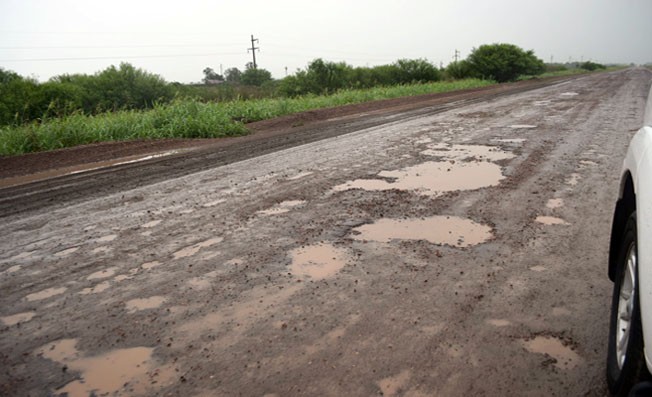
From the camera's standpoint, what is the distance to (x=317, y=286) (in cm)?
315

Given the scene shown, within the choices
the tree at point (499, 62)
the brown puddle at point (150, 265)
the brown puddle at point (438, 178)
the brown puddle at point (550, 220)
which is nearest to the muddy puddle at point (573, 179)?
the brown puddle at point (438, 178)

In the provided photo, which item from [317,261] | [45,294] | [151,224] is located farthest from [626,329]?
[151,224]

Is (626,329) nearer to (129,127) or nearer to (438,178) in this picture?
(438,178)

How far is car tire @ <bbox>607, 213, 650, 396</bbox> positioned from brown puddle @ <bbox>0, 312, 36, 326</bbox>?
3373mm

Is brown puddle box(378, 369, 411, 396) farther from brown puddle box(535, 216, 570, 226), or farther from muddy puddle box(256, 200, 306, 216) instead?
muddy puddle box(256, 200, 306, 216)

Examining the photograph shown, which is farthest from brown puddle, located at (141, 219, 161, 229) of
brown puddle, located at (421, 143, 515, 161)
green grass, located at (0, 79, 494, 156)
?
green grass, located at (0, 79, 494, 156)

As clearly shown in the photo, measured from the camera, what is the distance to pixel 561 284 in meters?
3.03

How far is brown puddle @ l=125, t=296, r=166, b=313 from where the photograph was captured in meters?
2.94

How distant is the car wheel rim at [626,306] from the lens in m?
1.80

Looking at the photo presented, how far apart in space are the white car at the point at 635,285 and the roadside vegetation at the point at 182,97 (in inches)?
446

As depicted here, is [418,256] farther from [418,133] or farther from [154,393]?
[418,133]

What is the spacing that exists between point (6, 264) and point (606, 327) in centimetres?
463

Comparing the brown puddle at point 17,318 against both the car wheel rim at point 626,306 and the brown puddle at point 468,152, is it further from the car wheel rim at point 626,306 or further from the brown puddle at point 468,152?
the brown puddle at point 468,152

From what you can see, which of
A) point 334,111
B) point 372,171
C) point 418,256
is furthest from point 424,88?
point 418,256
